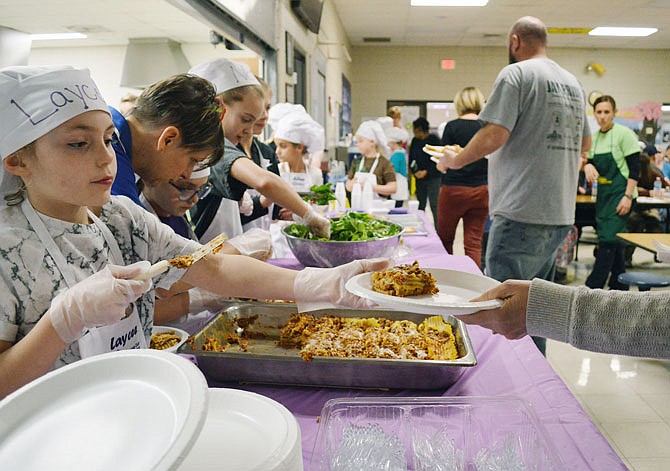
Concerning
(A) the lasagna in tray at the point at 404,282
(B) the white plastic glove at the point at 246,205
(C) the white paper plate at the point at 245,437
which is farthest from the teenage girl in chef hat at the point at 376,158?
(C) the white paper plate at the point at 245,437

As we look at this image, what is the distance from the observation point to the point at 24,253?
1031mm

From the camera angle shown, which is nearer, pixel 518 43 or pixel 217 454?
pixel 217 454

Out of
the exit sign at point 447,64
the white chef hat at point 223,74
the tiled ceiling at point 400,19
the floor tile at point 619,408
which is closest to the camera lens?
the white chef hat at point 223,74

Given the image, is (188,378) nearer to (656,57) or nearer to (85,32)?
(85,32)

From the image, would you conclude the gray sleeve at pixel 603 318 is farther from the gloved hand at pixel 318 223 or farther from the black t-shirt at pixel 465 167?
the black t-shirt at pixel 465 167

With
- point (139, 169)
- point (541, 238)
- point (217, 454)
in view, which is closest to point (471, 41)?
point (541, 238)

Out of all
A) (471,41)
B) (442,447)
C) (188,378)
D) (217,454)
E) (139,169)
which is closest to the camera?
(188,378)

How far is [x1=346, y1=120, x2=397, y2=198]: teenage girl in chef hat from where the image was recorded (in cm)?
527

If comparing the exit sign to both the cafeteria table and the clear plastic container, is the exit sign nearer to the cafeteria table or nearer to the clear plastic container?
the cafeteria table

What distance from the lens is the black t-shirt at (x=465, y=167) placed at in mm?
4211

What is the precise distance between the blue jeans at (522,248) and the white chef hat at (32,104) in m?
2.22

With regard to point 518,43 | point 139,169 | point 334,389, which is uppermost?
point 518,43

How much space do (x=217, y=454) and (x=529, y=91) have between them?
7.94 ft

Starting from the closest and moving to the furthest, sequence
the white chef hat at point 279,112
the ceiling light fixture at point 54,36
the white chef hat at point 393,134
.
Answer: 1. the ceiling light fixture at point 54,36
2. the white chef hat at point 279,112
3. the white chef hat at point 393,134
